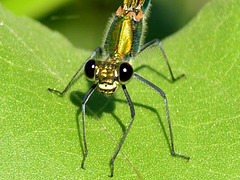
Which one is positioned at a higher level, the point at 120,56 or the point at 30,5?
the point at 120,56

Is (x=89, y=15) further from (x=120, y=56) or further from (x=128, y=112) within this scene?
(x=128, y=112)

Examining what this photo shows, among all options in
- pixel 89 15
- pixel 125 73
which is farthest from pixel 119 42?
pixel 89 15

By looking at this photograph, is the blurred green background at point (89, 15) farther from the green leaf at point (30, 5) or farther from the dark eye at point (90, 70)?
the dark eye at point (90, 70)

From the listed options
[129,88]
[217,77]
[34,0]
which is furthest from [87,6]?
[217,77]

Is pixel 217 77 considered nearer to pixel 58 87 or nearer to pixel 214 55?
pixel 214 55

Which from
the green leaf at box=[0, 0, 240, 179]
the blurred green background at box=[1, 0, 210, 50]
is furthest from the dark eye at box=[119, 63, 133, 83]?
the blurred green background at box=[1, 0, 210, 50]

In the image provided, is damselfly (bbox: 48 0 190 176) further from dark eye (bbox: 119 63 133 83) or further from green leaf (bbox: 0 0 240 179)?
green leaf (bbox: 0 0 240 179)
